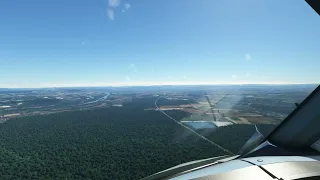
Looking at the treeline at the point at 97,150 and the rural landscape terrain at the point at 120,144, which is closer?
the treeline at the point at 97,150

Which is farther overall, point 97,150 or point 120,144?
point 120,144

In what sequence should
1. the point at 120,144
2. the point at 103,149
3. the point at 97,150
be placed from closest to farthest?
the point at 97,150 → the point at 103,149 → the point at 120,144

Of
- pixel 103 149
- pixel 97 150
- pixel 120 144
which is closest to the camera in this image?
pixel 97 150

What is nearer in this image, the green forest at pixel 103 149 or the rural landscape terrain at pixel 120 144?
the green forest at pixel 103 149

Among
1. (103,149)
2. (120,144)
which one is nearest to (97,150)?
(103,149)

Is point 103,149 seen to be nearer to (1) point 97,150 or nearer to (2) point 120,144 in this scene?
(1) point 97,150

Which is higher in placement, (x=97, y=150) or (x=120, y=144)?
(x=120, y=144)
